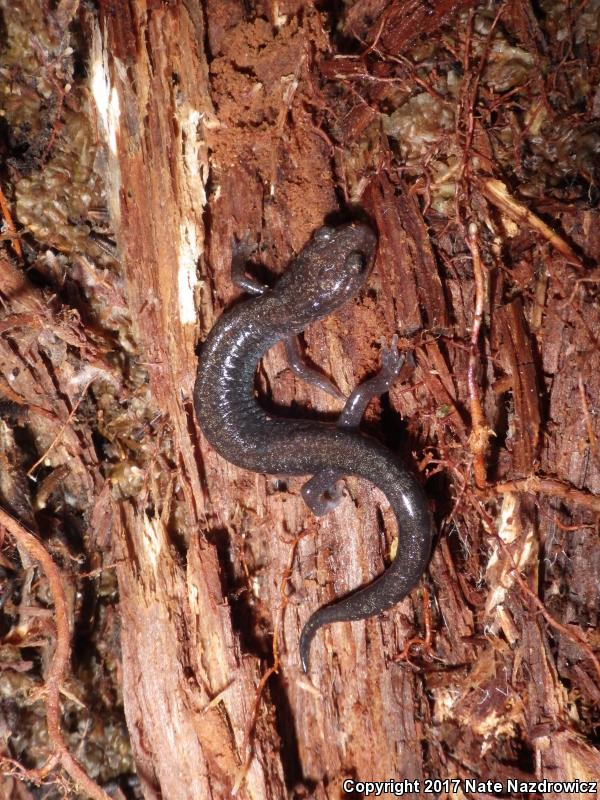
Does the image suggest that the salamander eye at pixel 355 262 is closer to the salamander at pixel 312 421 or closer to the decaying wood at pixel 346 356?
the salamander at pixel 312 421

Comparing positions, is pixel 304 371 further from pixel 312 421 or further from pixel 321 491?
pixel 321 491

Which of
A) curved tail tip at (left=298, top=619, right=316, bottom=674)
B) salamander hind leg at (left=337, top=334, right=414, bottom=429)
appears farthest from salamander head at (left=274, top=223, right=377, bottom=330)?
curved tail tip at (left=298, top=619, right=316, bottom=674)

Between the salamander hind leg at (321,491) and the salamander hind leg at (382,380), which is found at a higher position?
the salamander hind leg at (382,380)

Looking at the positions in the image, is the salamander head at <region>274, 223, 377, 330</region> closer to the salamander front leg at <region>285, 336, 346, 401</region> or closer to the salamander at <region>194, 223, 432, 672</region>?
the salamander at <region>194, 223, 432, 672</region>

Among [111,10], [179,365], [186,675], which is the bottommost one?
[186,675]

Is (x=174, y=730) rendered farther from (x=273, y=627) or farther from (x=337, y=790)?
(x=337, y=790)

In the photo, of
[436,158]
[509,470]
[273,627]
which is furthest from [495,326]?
[273,627]

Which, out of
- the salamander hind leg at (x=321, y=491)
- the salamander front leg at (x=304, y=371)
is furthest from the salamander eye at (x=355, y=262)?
the salamander hind leg at (x=321, y=491)

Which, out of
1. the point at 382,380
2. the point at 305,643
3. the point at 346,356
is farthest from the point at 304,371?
the point at 305,643
